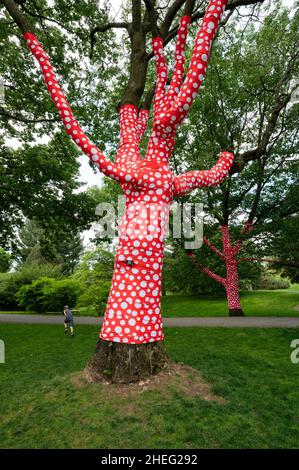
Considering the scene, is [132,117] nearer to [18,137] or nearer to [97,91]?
[97,91]

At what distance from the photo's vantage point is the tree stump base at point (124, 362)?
14.5 ft

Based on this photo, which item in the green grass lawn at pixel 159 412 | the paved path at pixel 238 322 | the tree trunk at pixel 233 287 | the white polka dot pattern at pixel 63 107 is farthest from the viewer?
the tree trunk at pixel 233 287

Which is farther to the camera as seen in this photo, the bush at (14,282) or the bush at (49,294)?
the bush at (14,282)

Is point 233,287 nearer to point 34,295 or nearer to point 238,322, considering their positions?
point 238,322

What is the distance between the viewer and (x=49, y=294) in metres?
23.2

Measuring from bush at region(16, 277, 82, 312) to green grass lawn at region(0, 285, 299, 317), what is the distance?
173 cm

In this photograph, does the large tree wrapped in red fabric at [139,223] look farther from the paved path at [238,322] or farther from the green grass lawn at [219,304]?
the green grass lawn at [219,304]

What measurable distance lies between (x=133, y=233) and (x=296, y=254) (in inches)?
350

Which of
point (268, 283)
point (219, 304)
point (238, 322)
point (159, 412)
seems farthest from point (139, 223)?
Result: point (268, 283)

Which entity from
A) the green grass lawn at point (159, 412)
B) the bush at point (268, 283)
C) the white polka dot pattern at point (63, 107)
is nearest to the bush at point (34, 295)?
the green grass lawn at point (159, 412)

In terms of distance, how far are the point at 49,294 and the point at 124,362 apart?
67.5 feet

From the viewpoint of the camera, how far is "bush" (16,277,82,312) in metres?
23.0

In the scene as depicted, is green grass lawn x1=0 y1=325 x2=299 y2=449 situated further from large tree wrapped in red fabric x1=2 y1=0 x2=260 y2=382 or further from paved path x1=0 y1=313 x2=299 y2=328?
paved path x1=0 y1=313 x2=299 y2=328

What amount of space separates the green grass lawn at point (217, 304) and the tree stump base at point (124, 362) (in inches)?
569
